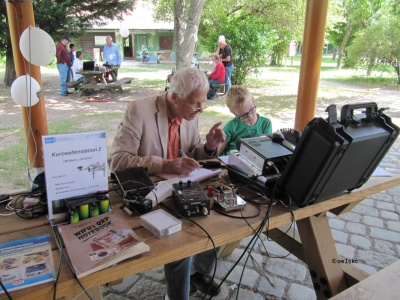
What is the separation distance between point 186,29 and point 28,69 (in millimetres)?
4672

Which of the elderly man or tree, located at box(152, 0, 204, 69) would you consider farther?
tree, located at box(152, 0, 204, 69)

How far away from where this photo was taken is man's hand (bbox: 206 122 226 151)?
2.01m

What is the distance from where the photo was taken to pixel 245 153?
1.63 metres

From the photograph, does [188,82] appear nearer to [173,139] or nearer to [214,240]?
[173,139]

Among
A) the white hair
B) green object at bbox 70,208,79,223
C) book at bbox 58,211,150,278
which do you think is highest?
the white hair

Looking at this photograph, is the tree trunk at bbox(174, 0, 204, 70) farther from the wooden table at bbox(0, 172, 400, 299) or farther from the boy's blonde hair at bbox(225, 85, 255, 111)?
the wooden table at bbox(0, 172, 400, 299)

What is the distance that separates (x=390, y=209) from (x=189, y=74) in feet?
8.41

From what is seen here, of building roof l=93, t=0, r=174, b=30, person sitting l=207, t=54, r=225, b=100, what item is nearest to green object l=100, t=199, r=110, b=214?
person sitting l=207, t=54, r=225, b=100

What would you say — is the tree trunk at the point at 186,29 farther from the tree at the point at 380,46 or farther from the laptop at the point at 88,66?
the tree at the point at 380,46

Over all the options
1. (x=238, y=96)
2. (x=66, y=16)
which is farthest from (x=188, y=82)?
(x=66, y=16)

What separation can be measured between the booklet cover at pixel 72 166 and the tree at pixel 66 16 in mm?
9392

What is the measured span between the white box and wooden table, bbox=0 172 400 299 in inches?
0.7

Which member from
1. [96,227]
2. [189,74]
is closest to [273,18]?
[189,74]

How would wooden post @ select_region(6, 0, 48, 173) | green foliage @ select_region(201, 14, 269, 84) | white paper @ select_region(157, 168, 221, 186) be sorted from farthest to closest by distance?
green foliage @ select_region(201, 14, 269, 84)
wooden post @ select_region(6, 0, 48, 173)
white paper @ select_region(157, 168, 221, 186)
